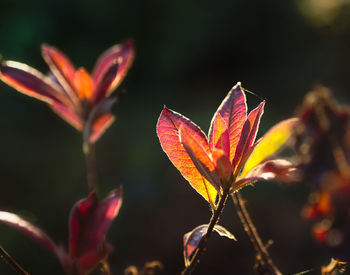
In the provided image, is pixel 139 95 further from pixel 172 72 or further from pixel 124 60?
pixel 124 60

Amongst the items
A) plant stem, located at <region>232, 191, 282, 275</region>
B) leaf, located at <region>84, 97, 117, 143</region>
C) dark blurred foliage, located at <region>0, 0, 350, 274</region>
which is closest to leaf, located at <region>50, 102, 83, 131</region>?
leaf, located at <region>84, 97, 117, 143</region>

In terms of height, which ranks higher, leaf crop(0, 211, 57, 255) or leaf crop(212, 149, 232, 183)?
leaf crop(212, 149, 232, 183)

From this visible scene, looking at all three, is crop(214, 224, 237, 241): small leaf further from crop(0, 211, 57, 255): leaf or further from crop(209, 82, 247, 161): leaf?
crop(0, 211, 57, 255): leaf

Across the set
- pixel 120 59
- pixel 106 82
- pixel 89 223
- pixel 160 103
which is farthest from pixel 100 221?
pixel 160 103

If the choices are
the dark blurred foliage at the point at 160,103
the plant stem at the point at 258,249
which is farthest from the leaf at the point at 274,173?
the dark blurred foliage at the point at 160,103

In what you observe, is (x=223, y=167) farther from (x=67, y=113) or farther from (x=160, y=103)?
(x=160, y=103)
